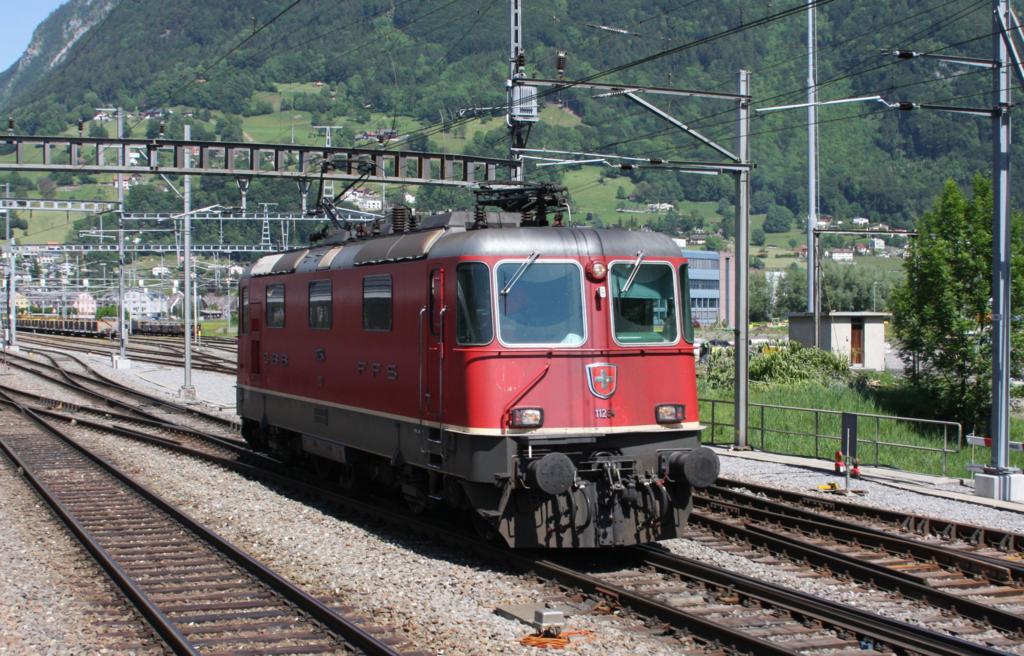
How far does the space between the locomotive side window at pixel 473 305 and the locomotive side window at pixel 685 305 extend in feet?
7.16

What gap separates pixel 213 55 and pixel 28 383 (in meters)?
168

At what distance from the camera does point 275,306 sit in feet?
60.5

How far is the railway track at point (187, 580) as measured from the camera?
9.41 meters

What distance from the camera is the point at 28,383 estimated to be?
39.9 metres

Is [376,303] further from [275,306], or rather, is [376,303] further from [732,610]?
[732,610]

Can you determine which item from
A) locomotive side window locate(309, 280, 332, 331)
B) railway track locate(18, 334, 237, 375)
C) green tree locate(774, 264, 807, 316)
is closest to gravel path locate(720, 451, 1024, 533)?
locomotive side window locate(309, 280, 332, 331)

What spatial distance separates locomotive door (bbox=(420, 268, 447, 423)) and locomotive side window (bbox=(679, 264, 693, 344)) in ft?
8.38

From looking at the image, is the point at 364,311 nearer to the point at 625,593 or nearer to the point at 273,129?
Answer: the point at 625,593

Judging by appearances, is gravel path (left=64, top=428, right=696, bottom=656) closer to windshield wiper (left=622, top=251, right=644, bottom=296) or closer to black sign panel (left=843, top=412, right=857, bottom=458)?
windshield wiper (left=622, top=251, right=644, bottom=296)

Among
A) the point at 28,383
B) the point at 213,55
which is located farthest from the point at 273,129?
the point at 28,383

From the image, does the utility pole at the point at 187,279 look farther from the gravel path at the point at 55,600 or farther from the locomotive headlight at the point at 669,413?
the locomotive headlight at the point at 669,413

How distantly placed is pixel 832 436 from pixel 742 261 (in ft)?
12.4

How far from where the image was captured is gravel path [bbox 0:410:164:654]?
31.0ft

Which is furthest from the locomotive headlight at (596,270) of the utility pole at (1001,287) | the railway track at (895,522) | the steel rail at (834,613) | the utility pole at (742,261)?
the utility pole at (742,261)
